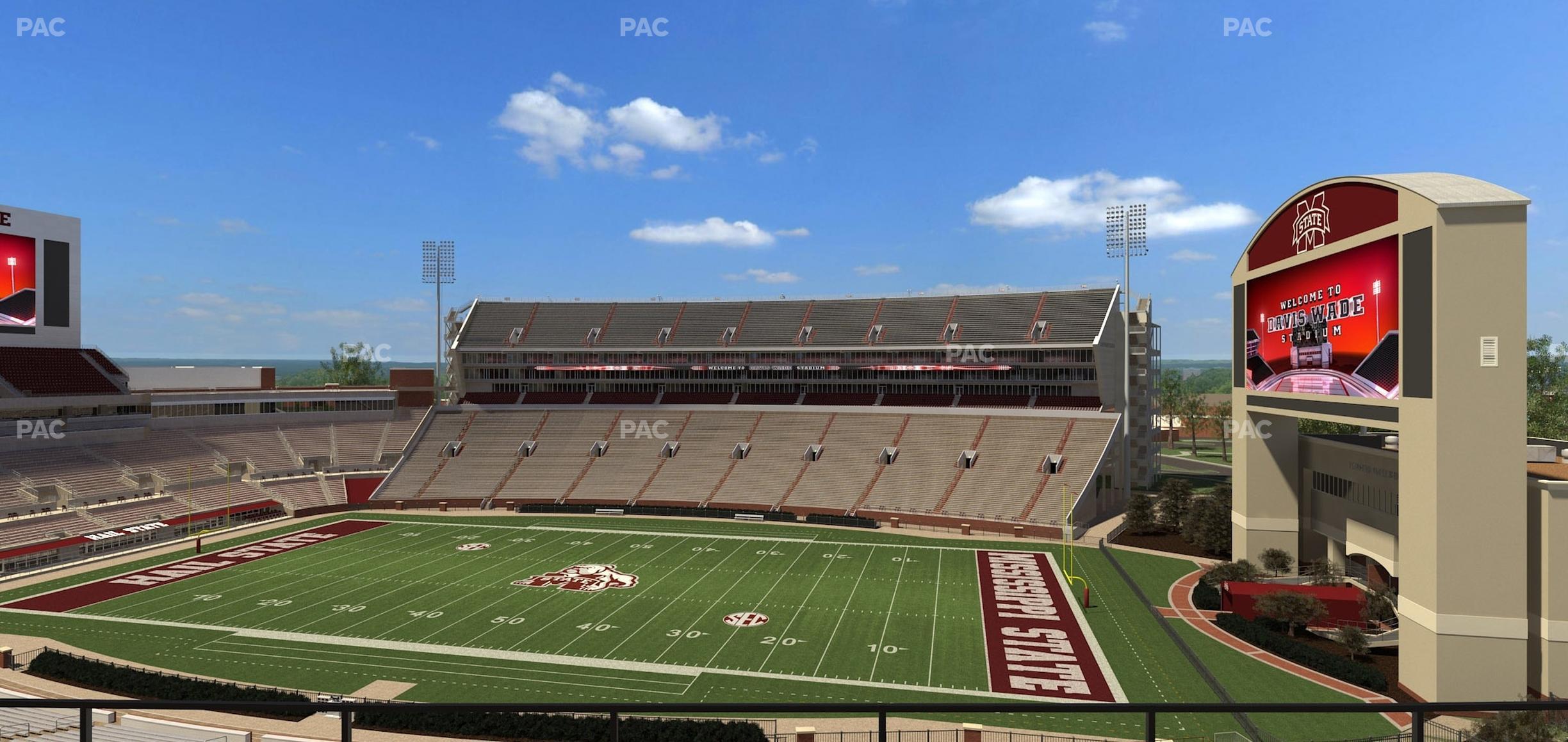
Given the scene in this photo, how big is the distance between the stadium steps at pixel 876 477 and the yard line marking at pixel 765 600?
9.22m

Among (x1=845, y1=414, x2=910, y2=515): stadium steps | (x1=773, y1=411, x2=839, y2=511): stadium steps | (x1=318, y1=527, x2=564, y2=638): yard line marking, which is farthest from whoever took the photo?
(x1=773, y1=411, x2=839, y2=511): stadium steps

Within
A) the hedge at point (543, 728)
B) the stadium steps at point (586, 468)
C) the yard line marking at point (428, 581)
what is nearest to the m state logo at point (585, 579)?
the yard line marking at point (428, 581)

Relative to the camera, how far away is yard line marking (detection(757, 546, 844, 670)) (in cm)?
3053

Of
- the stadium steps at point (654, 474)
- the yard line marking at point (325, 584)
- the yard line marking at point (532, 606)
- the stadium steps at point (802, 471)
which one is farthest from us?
the stadium steps at point (654, 474)

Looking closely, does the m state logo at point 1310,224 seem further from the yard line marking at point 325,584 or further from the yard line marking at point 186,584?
the yard line marking at point 186,584

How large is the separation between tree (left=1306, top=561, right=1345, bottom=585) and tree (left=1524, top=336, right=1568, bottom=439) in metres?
44.5

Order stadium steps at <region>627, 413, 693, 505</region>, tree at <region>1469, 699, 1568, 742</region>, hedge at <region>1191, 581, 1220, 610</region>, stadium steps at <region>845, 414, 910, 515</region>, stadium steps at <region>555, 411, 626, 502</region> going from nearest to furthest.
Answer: tree at <region>1469, 699, 1568, 742</region>, hedge at <region>1191, 581, 1220, 610</region>, stadium steps at <region>845, 414, 910, 515</region>, stadium steps at <region>627, 413, 693, 505</region>, stadium steps at <region>555, 411, 626, 502</region>

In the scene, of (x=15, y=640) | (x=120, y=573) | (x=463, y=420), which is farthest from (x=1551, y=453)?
(x=463, y=420)

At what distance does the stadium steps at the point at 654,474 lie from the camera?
62.3 meters

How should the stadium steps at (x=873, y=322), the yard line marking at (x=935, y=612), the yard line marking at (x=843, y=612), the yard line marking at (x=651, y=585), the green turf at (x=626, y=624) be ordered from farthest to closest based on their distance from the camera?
the stadium steps at (x=873, y=322) → the yard line marking at (x=651, y=585) → the yard line marking at (x=843, y=612) → the yard line marking at (x=935, y=612) → the green turf at (x=626, y=624)

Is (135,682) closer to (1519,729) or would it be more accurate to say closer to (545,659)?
(545,659)

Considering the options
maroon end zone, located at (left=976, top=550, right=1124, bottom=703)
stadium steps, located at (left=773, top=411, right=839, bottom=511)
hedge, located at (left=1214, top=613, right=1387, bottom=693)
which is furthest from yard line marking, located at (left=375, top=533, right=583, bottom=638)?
hedge, located at (left=1214, top=613, right=1387, bottom=693)

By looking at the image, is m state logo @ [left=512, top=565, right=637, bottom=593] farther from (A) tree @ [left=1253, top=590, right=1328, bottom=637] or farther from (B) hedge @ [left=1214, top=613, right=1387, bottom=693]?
(A) tree @ [left=1253, top=590, right=1328, bottom=637]

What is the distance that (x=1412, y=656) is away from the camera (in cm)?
2591
